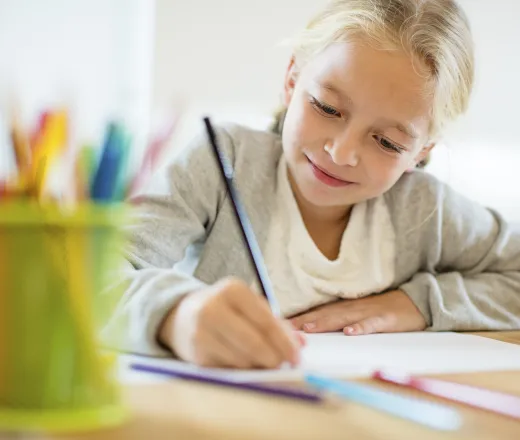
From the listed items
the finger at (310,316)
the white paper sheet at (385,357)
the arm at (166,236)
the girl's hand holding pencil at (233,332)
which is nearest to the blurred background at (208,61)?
the arm at (166,236)

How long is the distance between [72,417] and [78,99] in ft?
0.49

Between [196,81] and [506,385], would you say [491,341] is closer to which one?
[506,385]

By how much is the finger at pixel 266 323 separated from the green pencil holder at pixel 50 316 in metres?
0.14

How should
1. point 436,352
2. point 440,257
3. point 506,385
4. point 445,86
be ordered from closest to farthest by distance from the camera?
point 506,385, point 436,352, point 445,86, point 440,257

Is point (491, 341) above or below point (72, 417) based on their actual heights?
below

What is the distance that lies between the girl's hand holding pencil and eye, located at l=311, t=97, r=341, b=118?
401 mm

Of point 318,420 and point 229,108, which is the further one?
point 229,108

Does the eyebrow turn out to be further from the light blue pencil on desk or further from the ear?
the light blue pencil on desk

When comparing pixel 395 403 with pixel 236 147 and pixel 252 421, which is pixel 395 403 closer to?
pixel 252 421

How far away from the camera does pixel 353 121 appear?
872mm

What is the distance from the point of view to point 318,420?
0.41 m

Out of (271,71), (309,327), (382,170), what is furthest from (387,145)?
(271,71)

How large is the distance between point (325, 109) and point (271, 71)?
0.78 meters

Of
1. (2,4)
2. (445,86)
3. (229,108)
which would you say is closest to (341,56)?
(445,86)
